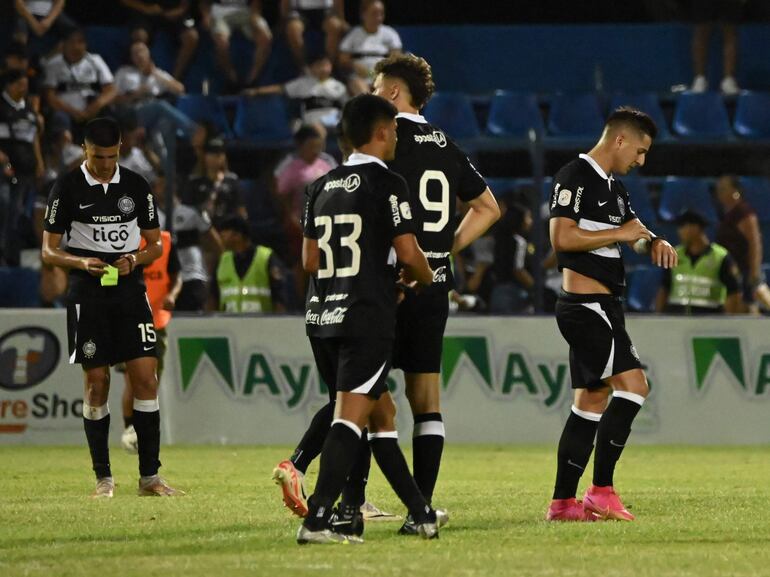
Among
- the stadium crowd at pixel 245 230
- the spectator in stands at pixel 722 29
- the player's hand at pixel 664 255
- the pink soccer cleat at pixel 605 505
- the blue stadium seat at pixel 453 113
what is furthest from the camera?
the spectator in stands at pixel 722 29

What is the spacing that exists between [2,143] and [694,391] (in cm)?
763

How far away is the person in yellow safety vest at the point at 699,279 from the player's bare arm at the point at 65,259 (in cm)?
692

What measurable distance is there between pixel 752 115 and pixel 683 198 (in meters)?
2.94

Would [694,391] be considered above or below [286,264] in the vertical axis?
below

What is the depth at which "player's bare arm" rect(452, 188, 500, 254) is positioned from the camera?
720 centimetres

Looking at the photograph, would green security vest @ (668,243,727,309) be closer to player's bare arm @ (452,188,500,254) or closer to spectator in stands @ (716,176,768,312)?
spectator in stands @ (716,176,768,312)

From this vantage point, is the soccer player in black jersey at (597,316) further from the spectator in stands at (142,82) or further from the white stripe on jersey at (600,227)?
the spectator in stands at (142,82)

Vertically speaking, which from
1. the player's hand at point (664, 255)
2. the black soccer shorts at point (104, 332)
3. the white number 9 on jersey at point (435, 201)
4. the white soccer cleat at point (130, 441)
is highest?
the white number 9 on jersey at point (435, 201)

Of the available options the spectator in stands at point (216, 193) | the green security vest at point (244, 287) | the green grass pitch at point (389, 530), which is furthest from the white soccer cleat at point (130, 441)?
the spectator in stands at point (216, 193)

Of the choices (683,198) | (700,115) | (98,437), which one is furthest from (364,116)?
(700,115)

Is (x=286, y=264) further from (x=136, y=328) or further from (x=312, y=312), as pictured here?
(x=312, y=312)

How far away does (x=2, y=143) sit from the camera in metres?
16.1

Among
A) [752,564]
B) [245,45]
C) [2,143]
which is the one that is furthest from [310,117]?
[752,564]

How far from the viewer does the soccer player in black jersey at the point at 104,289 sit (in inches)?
359
